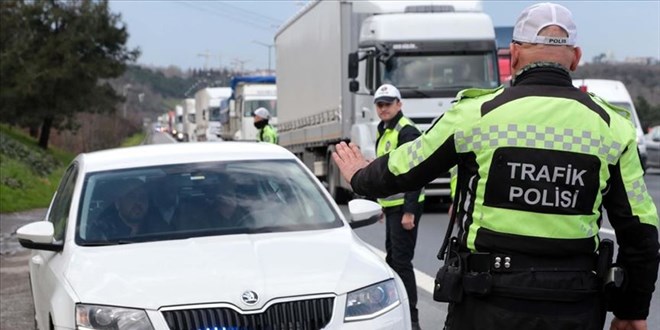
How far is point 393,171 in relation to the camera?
346 cm

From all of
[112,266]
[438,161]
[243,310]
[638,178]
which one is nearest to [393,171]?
[438,161]

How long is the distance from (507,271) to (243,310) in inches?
A: 76.8

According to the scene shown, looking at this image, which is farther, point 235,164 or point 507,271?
point 235,164

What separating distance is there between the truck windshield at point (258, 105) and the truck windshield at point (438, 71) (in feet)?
72.3

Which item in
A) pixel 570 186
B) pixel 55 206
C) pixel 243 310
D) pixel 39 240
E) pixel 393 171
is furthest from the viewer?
pixel 55 206

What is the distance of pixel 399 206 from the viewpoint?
7.30 meters

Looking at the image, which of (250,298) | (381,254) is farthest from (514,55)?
(381,254)

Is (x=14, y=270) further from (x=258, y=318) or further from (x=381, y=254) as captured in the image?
(x=258, y=318)

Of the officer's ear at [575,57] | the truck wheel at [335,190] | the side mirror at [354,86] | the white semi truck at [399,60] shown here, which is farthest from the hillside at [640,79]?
the officer's ear at [575,57]

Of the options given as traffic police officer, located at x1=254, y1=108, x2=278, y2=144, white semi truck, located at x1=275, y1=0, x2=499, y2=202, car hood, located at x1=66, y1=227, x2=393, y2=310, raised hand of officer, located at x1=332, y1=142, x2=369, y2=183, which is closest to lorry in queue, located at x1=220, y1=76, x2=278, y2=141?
white semi truck, located at x1=275, y1=0, x2=499, y2=202

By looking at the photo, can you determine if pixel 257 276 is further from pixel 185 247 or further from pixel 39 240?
pixel 39 240

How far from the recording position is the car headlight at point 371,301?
5.07 metres

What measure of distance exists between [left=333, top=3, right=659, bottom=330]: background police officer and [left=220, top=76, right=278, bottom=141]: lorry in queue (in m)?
33.3

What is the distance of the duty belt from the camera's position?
10.6ft
